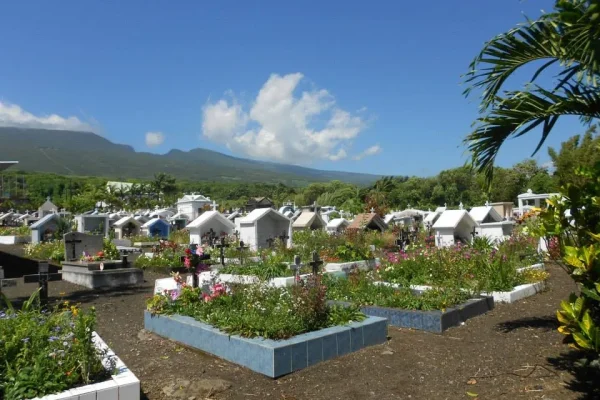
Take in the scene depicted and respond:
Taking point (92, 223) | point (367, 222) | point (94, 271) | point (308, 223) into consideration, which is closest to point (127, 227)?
point (92, 223)

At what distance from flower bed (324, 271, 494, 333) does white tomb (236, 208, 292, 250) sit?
1027 cm

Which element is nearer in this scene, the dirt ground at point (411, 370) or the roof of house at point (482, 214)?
the dirt ground at point (411, 370)

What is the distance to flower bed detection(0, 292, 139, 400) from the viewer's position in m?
3.73

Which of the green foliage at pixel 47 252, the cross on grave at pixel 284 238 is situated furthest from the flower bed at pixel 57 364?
the green foliage at pixel 47 252

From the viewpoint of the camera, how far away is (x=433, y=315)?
22.3 ft

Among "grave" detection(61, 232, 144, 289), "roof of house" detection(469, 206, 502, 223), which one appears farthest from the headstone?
"roof of house" detection(469, 206, 502, 223)

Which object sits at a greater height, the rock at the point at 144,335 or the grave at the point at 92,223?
the grave at the point at 92,223

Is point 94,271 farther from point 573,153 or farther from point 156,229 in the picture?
point 573,153

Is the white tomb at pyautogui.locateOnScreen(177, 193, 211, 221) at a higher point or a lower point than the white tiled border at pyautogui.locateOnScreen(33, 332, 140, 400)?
higher

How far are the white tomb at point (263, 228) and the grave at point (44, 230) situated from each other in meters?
12.0

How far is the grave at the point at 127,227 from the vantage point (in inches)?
1224

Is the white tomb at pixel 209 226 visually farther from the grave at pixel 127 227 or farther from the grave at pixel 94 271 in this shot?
the grave at pixel 127 227

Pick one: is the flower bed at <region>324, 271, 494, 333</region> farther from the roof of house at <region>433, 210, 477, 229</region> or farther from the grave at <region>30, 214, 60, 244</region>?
the grave at <region>30, 214, 60, 244</region>

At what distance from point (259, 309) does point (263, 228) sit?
42.5 ft
